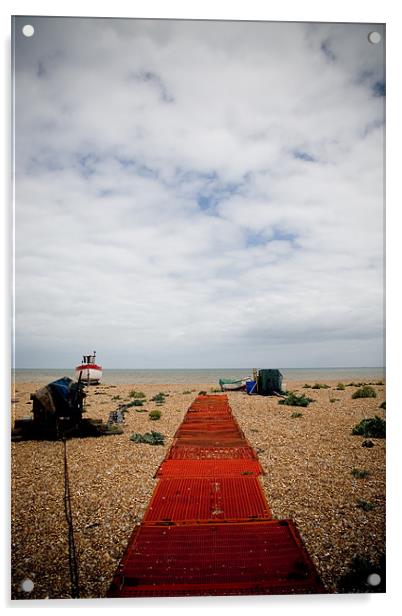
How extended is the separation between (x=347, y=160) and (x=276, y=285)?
1569mm

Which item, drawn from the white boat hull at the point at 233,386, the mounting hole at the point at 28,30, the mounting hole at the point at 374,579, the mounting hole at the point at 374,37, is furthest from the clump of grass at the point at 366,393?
the mounting hole at the point at 28,30

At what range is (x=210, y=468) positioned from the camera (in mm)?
4914

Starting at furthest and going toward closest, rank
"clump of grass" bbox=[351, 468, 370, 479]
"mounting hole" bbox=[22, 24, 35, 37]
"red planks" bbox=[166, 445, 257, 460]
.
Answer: "red planks" bbox=[166, 445, 257, 460] → "clump of grass" bbox=[351, 468, 370, 479] → "mounting hole" bbox=[22, 24, 35, 37]

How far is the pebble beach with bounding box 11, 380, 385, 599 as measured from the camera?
3.11 metres

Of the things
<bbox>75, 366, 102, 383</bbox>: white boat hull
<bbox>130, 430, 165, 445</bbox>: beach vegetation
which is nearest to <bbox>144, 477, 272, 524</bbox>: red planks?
<bbox>130, 430, 165, 445</bbox>: beach vegetation

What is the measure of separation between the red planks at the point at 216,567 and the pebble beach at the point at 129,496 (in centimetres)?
13

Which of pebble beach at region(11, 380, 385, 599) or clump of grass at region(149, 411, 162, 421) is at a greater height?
pebble beach at region(11, 380, 385, 599)

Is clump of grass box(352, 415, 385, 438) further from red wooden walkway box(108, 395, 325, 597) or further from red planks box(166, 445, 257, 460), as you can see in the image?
red wooden walkway box(108, 395, 325, 597)

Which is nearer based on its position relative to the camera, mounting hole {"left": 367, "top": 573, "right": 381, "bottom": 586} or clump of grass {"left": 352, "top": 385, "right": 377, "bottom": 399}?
mounting hole {"left": 367, "top": 573, "right": 381, "bottom": 586}

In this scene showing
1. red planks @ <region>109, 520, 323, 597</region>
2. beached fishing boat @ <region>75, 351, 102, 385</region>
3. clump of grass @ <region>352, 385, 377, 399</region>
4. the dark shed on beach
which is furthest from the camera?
the dark shed on beach

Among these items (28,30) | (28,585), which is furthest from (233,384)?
(28,30)

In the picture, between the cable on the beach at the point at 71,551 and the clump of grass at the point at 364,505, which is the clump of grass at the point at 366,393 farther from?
the cable on the beach at the point at 71,551

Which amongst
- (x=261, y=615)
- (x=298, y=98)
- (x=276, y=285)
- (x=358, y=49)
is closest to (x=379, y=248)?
(x=276, y=285)

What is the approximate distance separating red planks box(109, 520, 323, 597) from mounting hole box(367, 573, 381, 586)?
49cm
